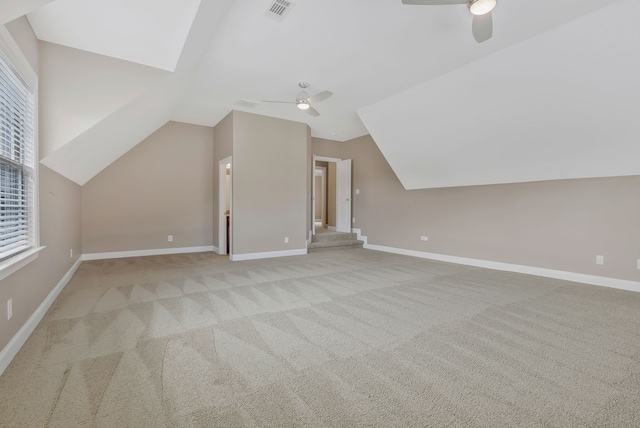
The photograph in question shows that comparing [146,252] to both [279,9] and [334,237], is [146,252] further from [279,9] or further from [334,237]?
[279,9]

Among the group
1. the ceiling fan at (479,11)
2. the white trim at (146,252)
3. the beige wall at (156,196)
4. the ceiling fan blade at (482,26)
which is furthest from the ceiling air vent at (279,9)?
the white trim at (146,252)

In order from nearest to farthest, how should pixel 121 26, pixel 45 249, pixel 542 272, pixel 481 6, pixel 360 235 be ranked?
1. pixel 481 6
2. pixel 121 26
3. pixel 45 249
4. pixel 542 272
5. pixel 360 235

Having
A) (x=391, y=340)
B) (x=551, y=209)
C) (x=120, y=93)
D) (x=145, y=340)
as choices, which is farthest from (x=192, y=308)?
(x=551, y=209)

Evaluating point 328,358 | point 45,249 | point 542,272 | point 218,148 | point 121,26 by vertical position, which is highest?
point 121,26

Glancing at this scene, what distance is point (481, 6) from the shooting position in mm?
2072

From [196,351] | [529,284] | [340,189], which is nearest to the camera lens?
[196,351]

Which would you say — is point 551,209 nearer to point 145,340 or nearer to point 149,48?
point 145,340

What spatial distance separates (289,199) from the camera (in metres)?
5.83

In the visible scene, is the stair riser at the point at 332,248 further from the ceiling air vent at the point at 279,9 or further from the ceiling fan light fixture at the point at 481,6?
the ceiling fan light fixture at the point at 481,6

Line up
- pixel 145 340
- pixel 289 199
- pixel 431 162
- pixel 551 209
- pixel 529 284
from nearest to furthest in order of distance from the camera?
1. pixel 145 340
2. pixel 529 284
3. pixel 551 209
4. pixel 431 162
5. pixel 289 199

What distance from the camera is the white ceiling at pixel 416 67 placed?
2.46m

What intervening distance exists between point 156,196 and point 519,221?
6.89m

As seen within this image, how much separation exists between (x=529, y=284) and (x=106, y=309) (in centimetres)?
520

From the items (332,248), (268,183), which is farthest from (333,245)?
(268,183)
